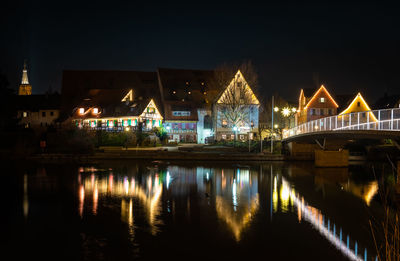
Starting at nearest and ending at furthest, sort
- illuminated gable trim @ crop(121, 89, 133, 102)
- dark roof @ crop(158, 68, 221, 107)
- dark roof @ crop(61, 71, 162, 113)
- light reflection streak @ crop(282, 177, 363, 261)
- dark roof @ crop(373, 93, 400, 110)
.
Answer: light reflection streak @ crop(282, 177, 363, 261)
illuminated gable trim @ crop(121, 89, 133, 102)
dark roof @ crop(158, 68, 221, 107)
dark roof @ crop(61, 71, 162, 113)
dark roof @ crop(373, 93, 400, 110)

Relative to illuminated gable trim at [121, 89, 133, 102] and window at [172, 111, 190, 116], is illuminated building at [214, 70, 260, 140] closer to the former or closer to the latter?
window at [172, 111, 190, 116]

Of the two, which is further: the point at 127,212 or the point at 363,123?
the point at 363,123

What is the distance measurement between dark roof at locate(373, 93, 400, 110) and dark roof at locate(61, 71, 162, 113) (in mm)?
45829

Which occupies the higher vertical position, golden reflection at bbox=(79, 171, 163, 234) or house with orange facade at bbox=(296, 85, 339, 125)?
house with orange facade at bbox=(296, 85, 339, 125)

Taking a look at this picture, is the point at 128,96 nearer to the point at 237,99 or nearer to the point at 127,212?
the point at 237,99

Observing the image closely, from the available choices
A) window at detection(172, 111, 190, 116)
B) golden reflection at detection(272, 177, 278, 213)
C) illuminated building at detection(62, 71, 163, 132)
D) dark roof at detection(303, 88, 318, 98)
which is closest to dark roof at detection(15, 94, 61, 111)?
illuminated building at detection(62, 71, 163, 132)

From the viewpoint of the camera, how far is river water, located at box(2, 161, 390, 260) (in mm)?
15406

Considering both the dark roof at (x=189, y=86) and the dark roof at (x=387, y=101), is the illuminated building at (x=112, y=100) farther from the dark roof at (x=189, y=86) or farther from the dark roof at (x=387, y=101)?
the dark roof at (x=387, y=101)

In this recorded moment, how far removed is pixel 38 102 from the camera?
76688 mm

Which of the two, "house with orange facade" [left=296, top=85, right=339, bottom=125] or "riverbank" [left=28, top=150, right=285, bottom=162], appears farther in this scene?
"house with orange facade" [left=296, top=85, right=339, bottom=125]

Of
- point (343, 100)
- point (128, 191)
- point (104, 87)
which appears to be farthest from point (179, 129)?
point (128, 191)

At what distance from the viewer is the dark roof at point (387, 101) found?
7812 cm

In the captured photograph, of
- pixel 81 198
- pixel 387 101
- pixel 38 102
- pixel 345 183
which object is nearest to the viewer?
pixel 81 198

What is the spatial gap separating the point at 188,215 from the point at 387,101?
76.7 metres
